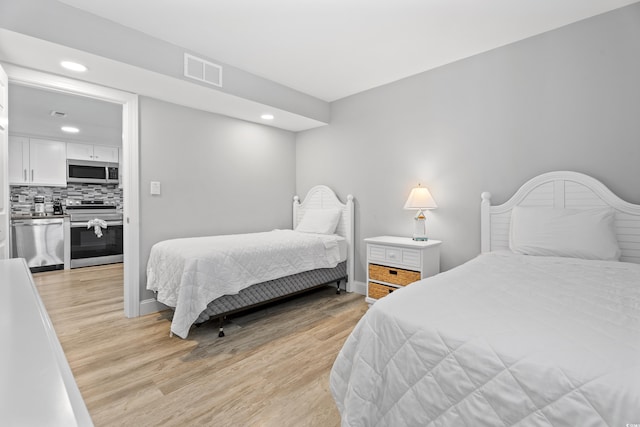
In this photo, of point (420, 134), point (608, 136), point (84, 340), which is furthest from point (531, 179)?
point (84, 340)

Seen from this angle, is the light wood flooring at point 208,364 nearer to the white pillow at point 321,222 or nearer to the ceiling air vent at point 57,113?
the white pillow at point 321,222

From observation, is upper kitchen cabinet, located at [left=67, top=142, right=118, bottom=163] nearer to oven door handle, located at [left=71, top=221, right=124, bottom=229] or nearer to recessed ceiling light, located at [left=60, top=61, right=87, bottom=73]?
oven door handle, located at [left=71, top=221, right=124, bottom=229]

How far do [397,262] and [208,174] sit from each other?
2275 millimetres

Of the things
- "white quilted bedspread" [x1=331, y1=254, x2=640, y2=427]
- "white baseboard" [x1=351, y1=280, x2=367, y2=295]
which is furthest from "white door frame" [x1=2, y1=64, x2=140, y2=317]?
"white quilted bedspread" [x1=331, y1=254, x2=640, y2=427]

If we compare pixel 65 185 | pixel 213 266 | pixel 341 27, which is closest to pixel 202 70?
pixel 341 27

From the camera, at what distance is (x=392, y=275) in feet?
10.4

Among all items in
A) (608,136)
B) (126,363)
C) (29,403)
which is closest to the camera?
(29,403)

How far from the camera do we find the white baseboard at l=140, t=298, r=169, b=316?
122 inches

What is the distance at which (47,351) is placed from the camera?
1.63 feet

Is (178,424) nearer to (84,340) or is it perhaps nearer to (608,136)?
(84,340)

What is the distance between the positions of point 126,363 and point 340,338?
4.99ft

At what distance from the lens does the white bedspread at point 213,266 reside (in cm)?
246

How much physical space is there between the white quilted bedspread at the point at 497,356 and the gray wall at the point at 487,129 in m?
1.30

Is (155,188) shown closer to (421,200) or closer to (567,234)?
(421,200)
